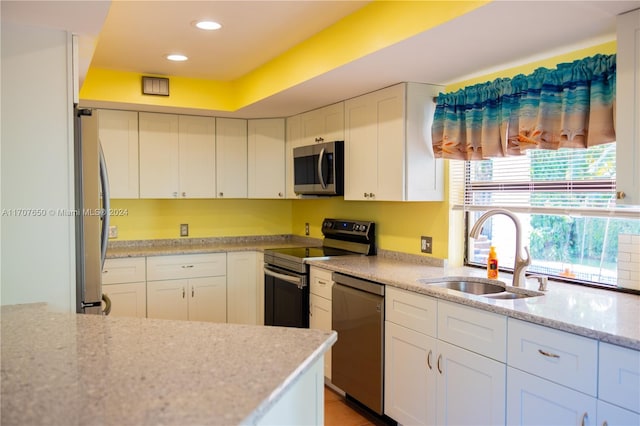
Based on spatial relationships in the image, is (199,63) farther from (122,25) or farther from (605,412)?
(605,412)

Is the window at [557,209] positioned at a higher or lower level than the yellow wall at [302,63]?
lower

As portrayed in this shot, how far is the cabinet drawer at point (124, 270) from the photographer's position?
4.05 m

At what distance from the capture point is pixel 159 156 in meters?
4.43

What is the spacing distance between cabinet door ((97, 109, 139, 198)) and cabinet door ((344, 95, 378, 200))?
1.91 metres

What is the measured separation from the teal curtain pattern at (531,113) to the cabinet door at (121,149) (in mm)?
2618

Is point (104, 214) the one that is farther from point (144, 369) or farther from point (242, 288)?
point (242, 288)

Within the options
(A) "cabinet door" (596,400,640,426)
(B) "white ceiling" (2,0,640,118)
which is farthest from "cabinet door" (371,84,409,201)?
(A) "cabinet door" (596,400,640,426)

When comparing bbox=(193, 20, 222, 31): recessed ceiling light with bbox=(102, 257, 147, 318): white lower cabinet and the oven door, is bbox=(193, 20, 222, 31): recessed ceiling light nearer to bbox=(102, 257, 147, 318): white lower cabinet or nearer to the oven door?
the oven door

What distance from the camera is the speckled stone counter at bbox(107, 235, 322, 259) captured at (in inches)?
169

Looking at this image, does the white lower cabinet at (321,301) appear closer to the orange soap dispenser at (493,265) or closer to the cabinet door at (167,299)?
the orange soap dispenser at (493,265)

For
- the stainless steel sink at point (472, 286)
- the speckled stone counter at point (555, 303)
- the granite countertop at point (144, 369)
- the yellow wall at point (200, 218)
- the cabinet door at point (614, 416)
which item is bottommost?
the cabinet door at point (614, 416)

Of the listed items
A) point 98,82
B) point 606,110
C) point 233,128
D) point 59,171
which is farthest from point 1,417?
point 233,128

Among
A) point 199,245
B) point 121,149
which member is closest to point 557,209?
point 199,245

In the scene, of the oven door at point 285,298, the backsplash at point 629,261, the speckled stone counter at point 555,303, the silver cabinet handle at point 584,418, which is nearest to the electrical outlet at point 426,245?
the speckled stone counter at point 555,303
